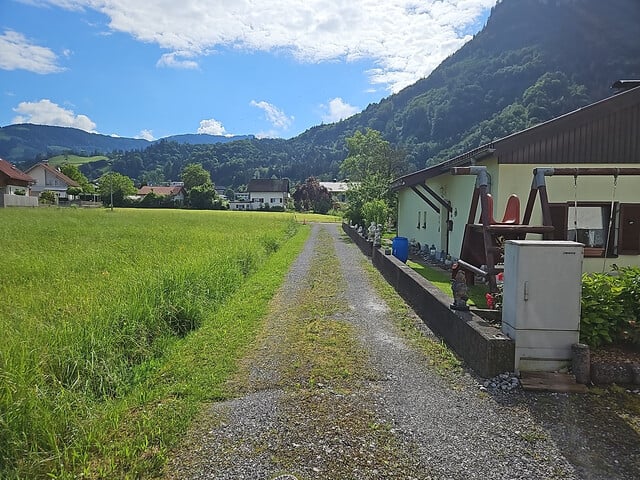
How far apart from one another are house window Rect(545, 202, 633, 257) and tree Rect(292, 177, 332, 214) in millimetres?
64511

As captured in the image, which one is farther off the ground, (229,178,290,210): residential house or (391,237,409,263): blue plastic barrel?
(229,178,290,210): residential house

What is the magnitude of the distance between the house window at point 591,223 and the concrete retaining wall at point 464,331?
3909 mm

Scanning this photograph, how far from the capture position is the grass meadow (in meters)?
3.30

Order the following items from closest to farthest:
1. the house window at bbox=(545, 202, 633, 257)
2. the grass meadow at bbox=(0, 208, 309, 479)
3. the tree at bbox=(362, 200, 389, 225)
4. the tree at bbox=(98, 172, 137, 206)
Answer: the grass meadow at bbox=(0, 208, 309, 479), the house window at bbox=(545, 202, 633, 257), the tree at bbox=(362, 200, 389, 225), the tree at bbox=(98, 172, 137, 206)

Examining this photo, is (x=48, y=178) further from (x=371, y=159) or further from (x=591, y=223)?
(x=591, y=223)

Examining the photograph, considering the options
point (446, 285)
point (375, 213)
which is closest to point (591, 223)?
point (446, 285)

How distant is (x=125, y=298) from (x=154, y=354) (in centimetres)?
147

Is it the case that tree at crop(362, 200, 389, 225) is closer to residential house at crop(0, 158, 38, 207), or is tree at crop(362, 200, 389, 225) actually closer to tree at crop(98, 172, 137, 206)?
residential house at crop(0, 158, 38, 207)

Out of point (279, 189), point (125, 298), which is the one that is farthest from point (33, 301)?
point (279, 189)

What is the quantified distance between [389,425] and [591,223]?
8925 mm

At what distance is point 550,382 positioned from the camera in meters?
4.35

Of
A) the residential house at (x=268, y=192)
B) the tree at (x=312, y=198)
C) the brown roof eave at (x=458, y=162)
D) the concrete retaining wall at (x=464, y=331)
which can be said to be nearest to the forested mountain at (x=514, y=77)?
the tree at (x=312, y=198)

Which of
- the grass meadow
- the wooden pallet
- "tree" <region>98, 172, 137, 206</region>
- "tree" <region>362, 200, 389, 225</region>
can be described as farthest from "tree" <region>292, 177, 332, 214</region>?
the wooden pallet

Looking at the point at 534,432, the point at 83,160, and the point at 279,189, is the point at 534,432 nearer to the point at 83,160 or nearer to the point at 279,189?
the point at 279,189
